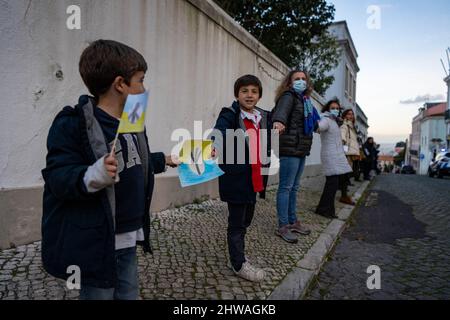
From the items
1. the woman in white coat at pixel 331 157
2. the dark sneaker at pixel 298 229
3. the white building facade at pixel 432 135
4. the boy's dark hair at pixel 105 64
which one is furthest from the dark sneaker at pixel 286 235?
the white building facade at pixel 432 135

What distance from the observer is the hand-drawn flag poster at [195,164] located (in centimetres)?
179

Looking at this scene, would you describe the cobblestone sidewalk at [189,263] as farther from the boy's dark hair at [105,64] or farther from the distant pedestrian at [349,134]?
the distant pedestrian at [349,134]

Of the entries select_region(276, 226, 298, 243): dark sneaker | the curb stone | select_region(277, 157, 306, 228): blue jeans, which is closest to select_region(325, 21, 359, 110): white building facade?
the curb stone

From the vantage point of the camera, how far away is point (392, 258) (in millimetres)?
3619

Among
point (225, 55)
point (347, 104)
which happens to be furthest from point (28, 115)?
point (347, 104)

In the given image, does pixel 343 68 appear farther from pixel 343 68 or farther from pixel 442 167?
pixel 442 167

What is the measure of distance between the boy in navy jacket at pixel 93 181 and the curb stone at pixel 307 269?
1362mm

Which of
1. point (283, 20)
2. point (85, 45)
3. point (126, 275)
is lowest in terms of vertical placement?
point (126, 275)

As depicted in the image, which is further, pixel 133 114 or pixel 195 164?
pixel 195 164

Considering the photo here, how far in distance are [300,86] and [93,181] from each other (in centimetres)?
313

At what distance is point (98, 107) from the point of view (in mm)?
1526

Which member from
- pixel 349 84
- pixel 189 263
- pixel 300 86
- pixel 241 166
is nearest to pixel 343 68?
pixel 349 84

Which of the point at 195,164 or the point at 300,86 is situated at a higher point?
the point at 300,86
